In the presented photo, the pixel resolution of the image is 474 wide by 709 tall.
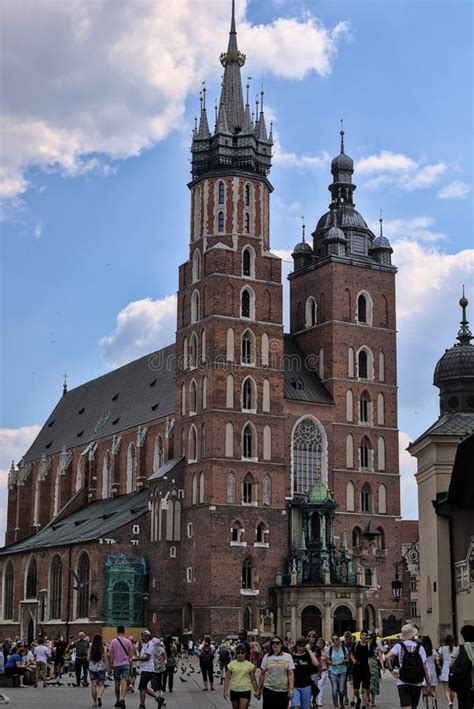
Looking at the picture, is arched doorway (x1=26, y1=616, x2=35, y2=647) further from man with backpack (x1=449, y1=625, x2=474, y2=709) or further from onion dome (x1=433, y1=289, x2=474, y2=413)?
man with backpack (x1=449, y1=625, x2=474, y2=709)

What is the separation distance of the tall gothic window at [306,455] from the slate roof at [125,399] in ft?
5.69

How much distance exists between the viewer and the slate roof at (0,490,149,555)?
222 feet

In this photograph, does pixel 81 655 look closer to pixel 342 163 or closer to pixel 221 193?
pixel 221 193

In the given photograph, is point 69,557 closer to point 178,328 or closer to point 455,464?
point 178,328

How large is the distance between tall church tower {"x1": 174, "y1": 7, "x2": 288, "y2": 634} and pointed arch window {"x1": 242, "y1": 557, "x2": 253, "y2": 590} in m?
0.06

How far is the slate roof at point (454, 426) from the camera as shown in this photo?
1591 inches

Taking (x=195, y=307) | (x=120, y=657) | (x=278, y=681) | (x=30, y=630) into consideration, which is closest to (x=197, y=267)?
(x=195, y=307)

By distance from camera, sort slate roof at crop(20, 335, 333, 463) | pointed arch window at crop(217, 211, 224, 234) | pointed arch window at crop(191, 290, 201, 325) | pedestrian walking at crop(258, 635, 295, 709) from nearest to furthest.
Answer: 1. pedestrian walking at crop(258, 635, 295, 709)
2. pointed arch window at crop(191, 290, 201, 325)
3. pointed arch window at crop(217, 211, 224, 234)
4. slate roof at crop(20, 335, 333, 463)

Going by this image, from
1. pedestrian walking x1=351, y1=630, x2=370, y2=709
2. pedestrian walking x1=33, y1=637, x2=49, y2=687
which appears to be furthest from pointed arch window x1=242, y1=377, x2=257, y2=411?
pedestrian walking x1=351, y1=630, x2=370, y2=709

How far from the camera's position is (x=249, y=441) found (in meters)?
65.6

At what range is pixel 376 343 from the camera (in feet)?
234

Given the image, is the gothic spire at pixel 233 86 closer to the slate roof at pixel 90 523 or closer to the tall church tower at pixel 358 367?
the tall church tower at pixel 358 367

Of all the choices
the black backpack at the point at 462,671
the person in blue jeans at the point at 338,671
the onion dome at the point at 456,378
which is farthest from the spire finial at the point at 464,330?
the black backpack at the point at 462,671

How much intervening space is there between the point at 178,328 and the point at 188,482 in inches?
379
